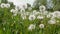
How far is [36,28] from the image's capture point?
335cm

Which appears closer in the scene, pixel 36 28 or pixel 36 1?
pixel 36 28

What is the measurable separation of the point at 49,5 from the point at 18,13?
212 inches

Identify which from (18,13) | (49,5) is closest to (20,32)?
(18,13)

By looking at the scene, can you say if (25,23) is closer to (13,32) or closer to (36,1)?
(13,32)

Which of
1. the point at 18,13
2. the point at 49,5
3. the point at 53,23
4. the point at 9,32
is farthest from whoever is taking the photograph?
the point at 49,5

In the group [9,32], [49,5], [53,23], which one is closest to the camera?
[9,32]

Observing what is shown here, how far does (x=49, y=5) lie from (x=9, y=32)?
651 cm

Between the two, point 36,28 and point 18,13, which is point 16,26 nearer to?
point 36,28

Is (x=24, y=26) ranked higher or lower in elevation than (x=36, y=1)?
higher

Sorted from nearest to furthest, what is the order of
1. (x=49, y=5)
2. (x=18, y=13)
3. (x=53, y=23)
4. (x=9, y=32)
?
(x=9, y=32)
(x=53, y=23)
(x=18, y=13)
(x=49, y=5)

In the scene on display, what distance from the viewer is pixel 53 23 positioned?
3.44m

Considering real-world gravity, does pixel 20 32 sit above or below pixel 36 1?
above

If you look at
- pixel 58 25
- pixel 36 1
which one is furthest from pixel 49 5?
pixel 58 25

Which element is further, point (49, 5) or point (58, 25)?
point (49, 5)
